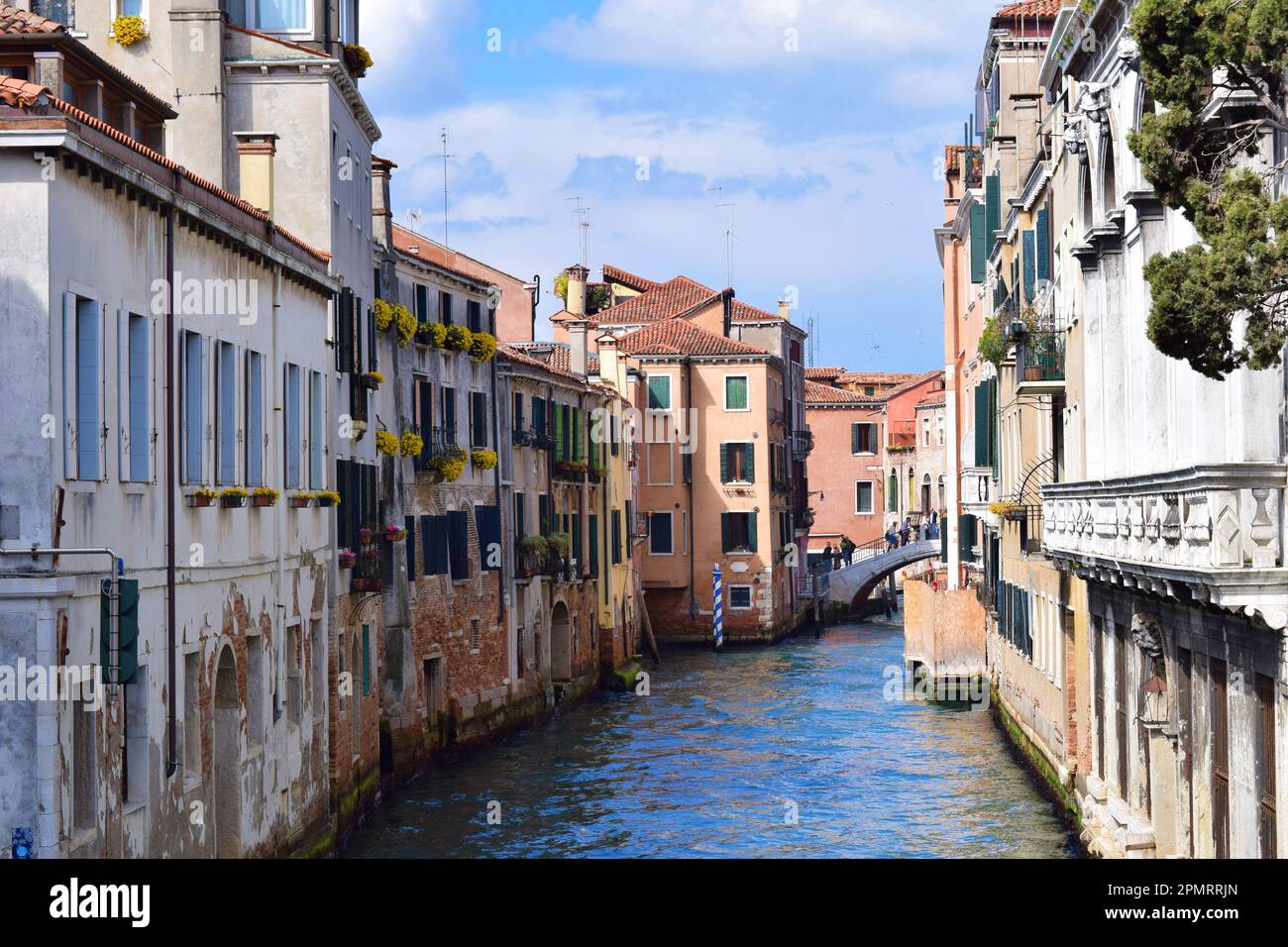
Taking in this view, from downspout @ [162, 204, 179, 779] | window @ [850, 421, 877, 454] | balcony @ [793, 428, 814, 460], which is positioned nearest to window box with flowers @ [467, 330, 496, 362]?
downspout @ [162, 204, 179, 779]

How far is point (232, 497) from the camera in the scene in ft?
44.7

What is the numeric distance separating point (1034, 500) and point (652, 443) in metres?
25.2

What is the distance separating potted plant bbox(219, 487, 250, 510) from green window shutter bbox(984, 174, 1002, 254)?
665 inches

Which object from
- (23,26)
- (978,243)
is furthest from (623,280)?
(23,26)

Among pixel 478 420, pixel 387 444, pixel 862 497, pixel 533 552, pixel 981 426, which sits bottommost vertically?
pixel 533 552

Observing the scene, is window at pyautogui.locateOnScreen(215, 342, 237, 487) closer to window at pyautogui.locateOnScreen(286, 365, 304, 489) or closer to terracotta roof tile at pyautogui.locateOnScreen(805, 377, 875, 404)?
window at pyautogui.locateOnScreen(286, 365, 304, 489)

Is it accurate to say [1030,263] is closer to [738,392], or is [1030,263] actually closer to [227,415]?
[227,415]

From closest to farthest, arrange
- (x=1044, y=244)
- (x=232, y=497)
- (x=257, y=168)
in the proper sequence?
(x=232, y=497) → (x=257, y=168) → (x=1044, y=244)

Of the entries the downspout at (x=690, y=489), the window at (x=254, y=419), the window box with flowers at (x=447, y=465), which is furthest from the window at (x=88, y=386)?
the downspout at (x=690, y=489)

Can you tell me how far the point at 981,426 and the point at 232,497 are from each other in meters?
18.0

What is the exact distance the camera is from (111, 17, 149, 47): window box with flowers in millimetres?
18953

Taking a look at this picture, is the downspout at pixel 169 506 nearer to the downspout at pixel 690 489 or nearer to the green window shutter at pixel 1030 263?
the green window shutter at pixel 1030 263
